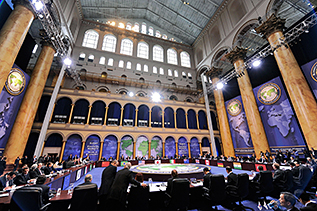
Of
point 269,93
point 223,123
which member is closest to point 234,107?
point 223,123

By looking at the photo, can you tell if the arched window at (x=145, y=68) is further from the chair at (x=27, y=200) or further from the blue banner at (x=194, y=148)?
the chair at (x=27, y=200)

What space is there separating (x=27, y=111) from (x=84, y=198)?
14676mm

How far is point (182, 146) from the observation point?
19906 millimetres

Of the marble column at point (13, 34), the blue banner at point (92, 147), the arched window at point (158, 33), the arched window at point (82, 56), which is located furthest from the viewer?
the arched window at point (158, 33)

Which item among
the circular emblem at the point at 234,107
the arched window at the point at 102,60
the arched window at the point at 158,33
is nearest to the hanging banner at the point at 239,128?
the circular emblem at the point at 234,107

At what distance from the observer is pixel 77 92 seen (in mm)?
17641

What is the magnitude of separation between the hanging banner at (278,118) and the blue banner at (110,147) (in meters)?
17.6

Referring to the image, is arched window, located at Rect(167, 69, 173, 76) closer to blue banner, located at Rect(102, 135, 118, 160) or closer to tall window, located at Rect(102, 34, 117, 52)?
tall window, located at Rect(102, 34, 117, 52)

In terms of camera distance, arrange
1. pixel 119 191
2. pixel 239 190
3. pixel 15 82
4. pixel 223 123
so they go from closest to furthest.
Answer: pixel 119 191
pixel 239 190
pixel 15 82
pixel 223 123

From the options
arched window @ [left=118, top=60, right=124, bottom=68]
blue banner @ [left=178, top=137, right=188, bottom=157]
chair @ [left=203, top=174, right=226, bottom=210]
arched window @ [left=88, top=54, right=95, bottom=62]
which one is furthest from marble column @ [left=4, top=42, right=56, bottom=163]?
blue banner @ [left=178, top=137, right=188, bottom=157]

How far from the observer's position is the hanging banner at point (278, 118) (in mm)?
11949

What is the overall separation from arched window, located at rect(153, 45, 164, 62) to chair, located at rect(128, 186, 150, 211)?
83.6 feet

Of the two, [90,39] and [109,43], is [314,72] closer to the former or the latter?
[109,43]

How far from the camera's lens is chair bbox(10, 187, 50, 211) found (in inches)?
97.7
